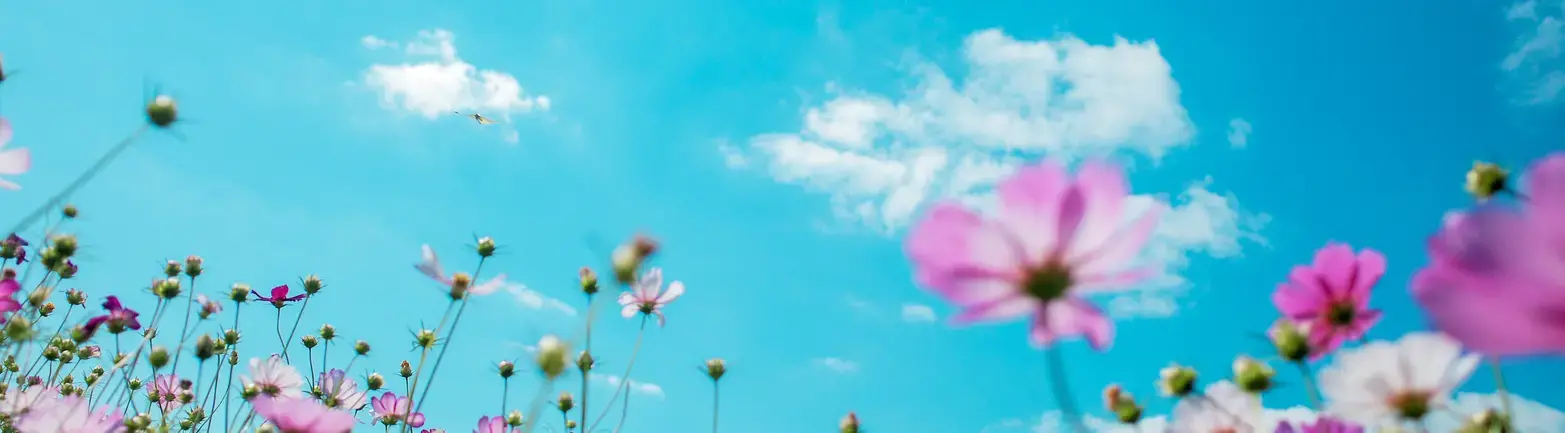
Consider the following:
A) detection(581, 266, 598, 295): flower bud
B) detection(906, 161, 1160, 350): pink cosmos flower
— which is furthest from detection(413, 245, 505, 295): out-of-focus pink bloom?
detection(906, 161, 1160, 350): pink cosmos flower

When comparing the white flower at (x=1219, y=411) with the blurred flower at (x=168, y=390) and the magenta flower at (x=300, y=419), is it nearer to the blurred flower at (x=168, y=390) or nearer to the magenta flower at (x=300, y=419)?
the magenta flower at (x=300, y=419)

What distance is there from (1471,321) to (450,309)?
1.70 metres

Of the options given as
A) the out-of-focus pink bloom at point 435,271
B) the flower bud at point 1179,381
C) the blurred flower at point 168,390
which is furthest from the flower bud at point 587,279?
the blurred flower at point 168,390

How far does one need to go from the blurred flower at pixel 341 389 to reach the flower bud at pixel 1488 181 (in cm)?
249

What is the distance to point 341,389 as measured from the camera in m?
2.38

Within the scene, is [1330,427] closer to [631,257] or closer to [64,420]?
[631,257]

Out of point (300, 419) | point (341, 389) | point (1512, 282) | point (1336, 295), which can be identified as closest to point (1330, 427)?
point (1336, 295)

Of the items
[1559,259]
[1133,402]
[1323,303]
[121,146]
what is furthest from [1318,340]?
[121,146]

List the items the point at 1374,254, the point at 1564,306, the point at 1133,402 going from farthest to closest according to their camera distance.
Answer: the point at 1133,402, the point at 1374,254, the point at 1564,306

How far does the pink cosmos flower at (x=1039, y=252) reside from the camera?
625 mm

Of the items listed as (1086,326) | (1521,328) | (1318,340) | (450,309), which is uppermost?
(450,309)

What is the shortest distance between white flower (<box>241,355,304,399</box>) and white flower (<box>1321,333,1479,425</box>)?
204cm

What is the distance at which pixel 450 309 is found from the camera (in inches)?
69.5

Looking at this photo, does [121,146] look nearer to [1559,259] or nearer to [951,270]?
[951,270]
